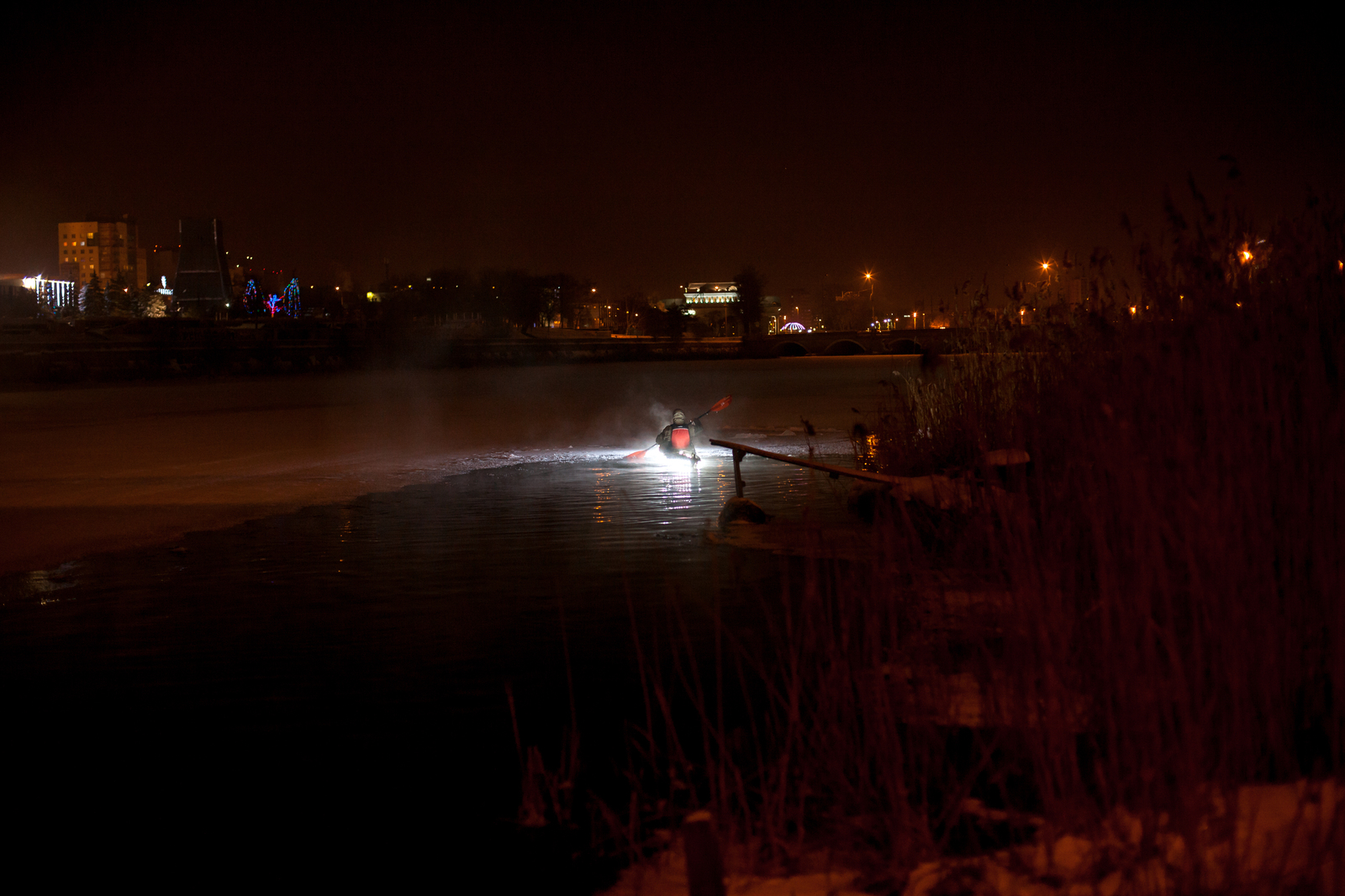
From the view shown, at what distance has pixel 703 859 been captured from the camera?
3.37m

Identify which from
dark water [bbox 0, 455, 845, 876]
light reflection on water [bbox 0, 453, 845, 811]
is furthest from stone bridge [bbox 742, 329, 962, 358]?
dark water [bbox 0, 455, 845, 876]

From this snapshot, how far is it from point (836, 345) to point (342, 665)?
8648 cm

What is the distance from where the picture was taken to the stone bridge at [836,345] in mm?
85500

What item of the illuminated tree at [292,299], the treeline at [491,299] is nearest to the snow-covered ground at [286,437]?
the treeline at [491,299]

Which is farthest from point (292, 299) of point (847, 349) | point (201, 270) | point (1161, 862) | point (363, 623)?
point (1161, 862)

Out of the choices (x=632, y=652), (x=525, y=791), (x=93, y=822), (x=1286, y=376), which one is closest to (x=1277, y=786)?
(x=1286, y=376)

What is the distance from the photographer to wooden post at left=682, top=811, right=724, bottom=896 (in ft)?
11.0

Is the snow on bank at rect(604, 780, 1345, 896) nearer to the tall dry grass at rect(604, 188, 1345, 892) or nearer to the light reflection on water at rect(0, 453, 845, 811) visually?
the tall dry grass at rect(604, 188, 1345, 892)

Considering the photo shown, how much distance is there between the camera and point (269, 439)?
20.8m

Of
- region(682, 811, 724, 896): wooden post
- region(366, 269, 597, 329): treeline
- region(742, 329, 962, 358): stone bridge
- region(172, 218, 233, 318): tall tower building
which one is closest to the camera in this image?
region(682, 811, 724, 896): wooden post

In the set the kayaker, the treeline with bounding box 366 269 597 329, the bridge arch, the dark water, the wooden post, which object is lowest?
the dark water

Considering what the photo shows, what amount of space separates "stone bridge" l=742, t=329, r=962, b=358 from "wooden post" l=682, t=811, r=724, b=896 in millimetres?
78696

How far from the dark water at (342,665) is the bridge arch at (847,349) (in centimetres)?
8058

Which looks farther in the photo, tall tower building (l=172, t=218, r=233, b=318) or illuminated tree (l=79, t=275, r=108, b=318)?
tall tower building (l=172, t=218, r=233, b=318)
